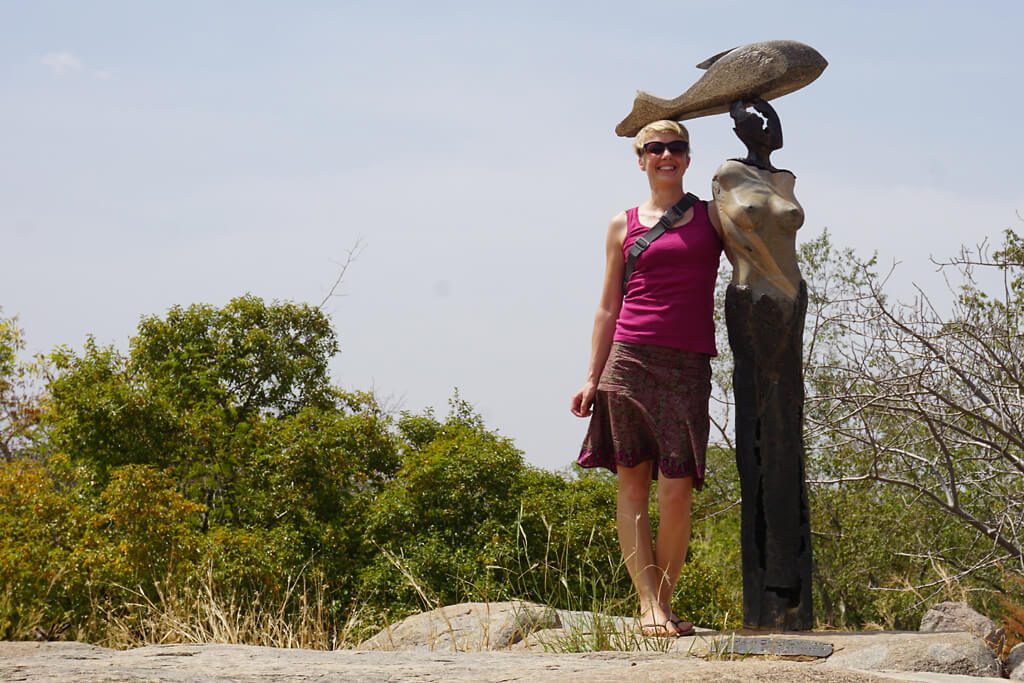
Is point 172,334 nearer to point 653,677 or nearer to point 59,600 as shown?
point 59,600

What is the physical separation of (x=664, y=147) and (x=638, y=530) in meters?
1.93

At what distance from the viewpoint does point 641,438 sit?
20.0ft

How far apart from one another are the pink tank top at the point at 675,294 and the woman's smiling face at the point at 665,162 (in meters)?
0.30

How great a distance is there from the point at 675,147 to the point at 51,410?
7533 millimetres

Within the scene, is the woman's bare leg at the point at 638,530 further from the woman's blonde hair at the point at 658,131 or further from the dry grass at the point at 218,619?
the dry grass at the point at 218,619

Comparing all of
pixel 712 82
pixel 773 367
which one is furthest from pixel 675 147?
pixel 773 367

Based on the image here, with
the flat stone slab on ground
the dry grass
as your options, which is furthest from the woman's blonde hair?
the dry grass

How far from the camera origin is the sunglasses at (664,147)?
6.27 meters

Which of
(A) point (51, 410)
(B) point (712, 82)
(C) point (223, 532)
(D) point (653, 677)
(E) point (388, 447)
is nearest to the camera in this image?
(D) point (653, 677)

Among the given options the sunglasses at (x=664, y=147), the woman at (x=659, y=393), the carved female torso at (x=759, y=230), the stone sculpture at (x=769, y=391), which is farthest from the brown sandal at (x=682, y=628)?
the sunglasses at (x=664, y=147)

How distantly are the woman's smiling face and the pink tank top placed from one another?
0.30 metres

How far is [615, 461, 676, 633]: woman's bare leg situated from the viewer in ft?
19.9

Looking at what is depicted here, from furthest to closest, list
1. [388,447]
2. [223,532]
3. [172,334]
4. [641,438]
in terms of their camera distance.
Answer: [172,334] < [388,447] < [223,532] < [641,438]

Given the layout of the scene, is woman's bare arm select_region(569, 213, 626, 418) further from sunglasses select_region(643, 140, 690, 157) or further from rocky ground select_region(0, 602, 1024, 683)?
rocky ground select_region(0, 602, 1024, 683)
